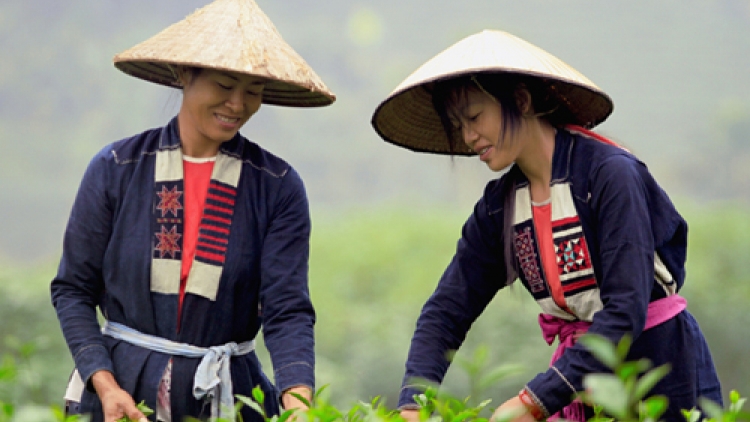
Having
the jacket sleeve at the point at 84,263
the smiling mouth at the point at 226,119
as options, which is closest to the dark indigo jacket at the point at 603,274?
the smiling mouth at the point at 226,119

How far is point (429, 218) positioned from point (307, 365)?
9.23 meters

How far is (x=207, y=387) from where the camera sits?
7.59 feet

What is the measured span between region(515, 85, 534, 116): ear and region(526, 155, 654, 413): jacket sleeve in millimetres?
284

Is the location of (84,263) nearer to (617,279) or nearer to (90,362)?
(90,362)

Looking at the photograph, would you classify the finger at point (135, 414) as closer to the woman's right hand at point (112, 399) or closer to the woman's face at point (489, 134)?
the woman's right hand at point (112, 399)

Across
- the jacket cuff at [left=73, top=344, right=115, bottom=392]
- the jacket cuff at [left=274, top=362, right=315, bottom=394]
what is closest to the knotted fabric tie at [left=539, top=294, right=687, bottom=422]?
the jacket cuff at [left=274, top=362, right=315, bottom=394]

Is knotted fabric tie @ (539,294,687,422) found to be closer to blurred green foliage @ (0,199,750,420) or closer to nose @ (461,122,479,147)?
nose @ (461,122,479,147)

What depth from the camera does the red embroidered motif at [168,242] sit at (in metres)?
2.37

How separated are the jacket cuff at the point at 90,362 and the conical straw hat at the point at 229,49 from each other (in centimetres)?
72

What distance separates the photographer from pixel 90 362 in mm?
2285

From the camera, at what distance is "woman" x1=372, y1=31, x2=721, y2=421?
2.02m

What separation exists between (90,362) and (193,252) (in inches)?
14.2

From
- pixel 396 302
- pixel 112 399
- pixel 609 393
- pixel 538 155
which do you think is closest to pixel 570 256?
pixel 538 155

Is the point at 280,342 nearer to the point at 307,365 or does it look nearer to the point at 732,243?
the point at 307,365
